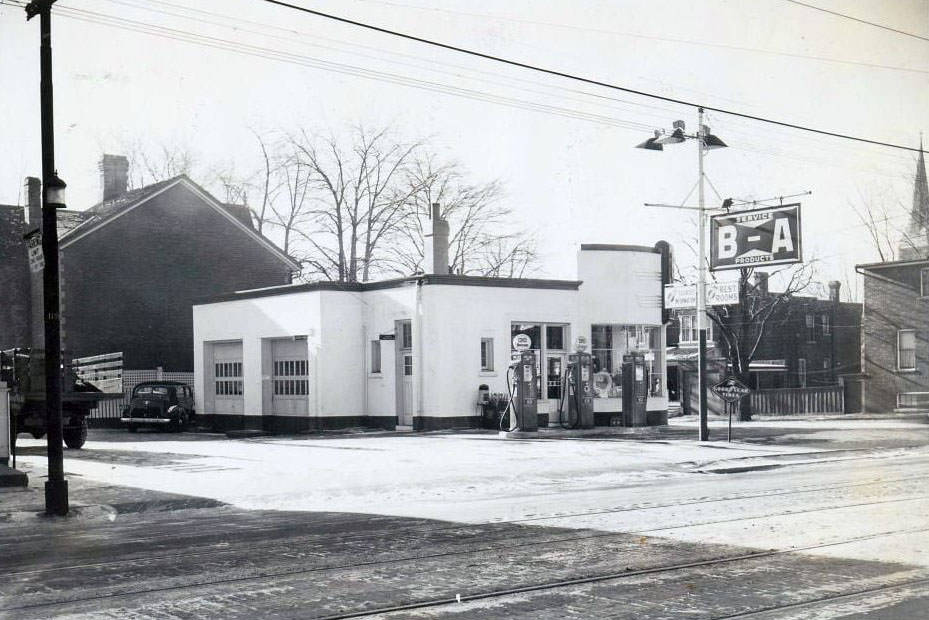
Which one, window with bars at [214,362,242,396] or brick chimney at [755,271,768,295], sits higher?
brick chimney at [755,271,768,295]

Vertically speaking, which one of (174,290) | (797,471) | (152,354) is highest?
(174,290)

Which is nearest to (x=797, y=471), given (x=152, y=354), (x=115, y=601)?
(x=115, y=601)

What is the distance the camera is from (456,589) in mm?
7906

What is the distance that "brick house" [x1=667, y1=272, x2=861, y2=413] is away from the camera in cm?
6097

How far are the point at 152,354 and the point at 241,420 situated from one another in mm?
9021

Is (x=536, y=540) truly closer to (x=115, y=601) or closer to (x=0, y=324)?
(x=115, y=601)

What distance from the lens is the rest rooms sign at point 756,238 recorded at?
862 inches

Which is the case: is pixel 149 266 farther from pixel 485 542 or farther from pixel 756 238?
pixel 485 542

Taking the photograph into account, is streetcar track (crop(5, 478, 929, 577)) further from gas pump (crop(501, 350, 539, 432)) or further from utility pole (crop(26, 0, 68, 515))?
gas pump (crop(501, 350, 539, 432))

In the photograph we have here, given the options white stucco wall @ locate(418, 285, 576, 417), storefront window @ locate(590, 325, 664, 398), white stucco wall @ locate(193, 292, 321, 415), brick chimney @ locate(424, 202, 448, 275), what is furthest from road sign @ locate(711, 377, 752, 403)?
white stucco wall @ locate(193, 292, 321, 415)

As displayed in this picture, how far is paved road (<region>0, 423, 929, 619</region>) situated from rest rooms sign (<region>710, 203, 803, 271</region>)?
4.92 m

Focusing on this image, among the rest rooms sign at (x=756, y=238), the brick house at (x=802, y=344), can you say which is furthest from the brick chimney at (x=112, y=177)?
the brick house at (x=802, y=344)

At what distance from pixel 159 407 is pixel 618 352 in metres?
14.8

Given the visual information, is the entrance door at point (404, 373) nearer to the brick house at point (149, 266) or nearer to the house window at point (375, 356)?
the house window at point (375, 356)
